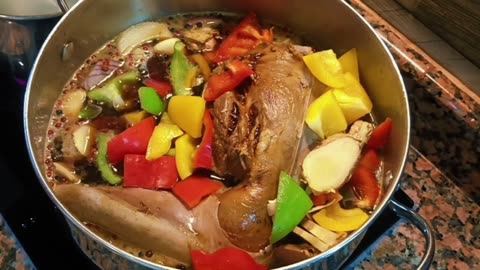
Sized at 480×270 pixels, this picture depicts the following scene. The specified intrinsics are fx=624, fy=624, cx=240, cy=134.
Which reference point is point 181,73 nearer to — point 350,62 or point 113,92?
point 113,92

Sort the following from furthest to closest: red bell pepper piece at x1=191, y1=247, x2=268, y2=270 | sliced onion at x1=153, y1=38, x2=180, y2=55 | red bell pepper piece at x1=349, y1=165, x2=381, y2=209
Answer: sliced onion at x1=153, y1=38, x2=180, y2=55, red bell pepper piece at x1=349, y1=165, x2=381, y2=209, red bell pepper piece at x1=191, y1=247, x2=268, y2=270

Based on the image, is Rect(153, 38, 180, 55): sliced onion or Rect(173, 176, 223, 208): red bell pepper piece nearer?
Rect(173, 176, 223, 208): red bell pepper piece

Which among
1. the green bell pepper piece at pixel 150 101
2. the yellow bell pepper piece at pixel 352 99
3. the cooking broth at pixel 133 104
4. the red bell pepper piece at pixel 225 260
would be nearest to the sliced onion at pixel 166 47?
the cooking broth at pixel 133 104

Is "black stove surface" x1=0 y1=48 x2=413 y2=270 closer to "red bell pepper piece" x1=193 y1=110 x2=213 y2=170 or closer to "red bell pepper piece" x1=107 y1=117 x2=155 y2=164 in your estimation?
"red bell pepper piece" x1=107 y1=117 x2=155 y2=164

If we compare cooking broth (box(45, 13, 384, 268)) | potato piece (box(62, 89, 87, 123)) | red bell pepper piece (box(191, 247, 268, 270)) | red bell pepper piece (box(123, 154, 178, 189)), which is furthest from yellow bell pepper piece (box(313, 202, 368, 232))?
potato piece (box(62, 89, 87, 123))

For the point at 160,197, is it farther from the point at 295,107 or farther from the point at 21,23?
the point at 21,23

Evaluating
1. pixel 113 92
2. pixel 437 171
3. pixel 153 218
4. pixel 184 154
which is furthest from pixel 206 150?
pixel 437 171

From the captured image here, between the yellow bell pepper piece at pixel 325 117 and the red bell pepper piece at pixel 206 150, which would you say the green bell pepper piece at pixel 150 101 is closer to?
the red bell pepper piece at pixel 206 150
